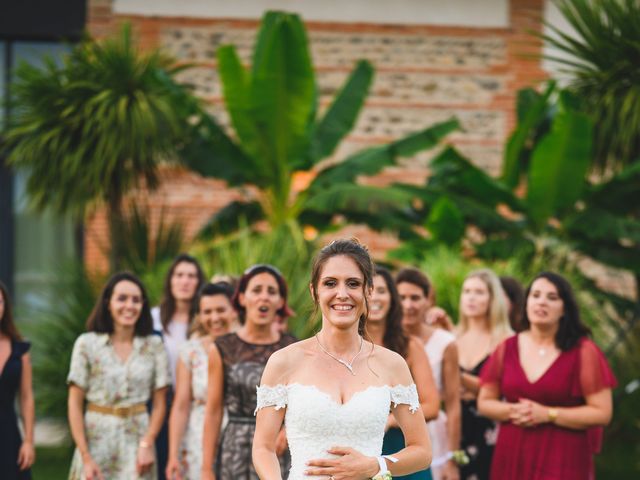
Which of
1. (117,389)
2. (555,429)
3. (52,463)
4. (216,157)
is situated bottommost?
(52,463)

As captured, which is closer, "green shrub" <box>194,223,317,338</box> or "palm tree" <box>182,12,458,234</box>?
"green shrub" <box>194,223,317,338</box>

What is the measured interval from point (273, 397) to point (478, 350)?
4.08 meters

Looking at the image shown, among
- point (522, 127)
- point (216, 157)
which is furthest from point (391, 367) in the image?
point (216, 157)

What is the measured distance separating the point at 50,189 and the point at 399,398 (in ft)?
29.9

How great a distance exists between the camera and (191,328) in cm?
774

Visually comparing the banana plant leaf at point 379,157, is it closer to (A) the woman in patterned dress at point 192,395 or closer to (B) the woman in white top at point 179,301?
(B) the woman in white top at point 179,301

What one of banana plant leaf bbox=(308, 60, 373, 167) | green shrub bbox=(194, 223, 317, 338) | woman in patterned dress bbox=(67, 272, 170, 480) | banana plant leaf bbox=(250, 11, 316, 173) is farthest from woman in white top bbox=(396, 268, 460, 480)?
banana plant leaf bbox=(308, 60, 373, 167)

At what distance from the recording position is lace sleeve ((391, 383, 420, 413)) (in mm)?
4145

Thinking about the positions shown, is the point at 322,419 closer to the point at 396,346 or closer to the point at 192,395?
the point at 396,346

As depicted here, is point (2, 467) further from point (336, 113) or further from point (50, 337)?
point (336, 113)

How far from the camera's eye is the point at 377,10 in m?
15.8

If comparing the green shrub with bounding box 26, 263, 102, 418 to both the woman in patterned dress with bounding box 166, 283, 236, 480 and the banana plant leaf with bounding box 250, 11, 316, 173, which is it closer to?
the banana plant leaf with bounding box 250, 11, 316, 173

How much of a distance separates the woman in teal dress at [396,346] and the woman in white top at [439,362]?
1.27 ft

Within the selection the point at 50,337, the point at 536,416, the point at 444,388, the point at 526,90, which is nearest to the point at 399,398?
the point at 536,416
